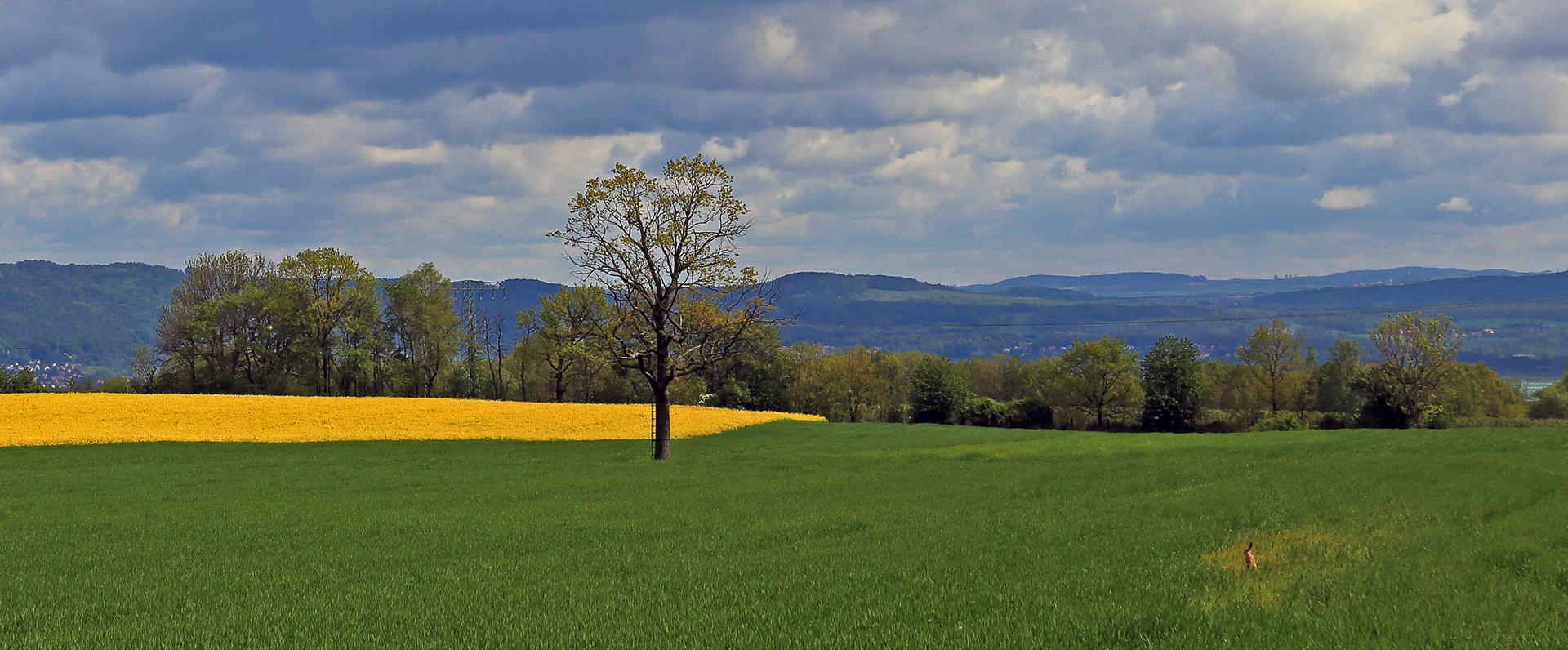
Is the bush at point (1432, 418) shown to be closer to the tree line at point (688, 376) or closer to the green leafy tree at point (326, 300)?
the tree line at point (688, 376)

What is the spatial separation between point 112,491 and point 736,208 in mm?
24457

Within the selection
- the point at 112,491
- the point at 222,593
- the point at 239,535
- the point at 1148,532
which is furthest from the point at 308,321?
the point at 1148,532

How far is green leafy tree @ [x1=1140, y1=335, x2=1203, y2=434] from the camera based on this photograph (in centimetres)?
9112

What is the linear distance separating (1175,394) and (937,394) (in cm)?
2379

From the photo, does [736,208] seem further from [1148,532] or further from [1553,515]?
[1553,515]

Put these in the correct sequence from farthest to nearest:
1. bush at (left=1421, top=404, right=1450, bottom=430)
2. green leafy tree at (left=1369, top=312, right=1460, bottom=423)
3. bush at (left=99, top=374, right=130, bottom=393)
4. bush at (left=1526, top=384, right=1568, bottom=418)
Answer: bush at (left=1526, top=384, right=1568, bottom=418), bush at (left=99, top=374, right=130, bottom=393), green leafy tree at (left=1369, top=312, right=1460, bottom=423), bush at (left=1421, top=404, right=1450, bottom=430)

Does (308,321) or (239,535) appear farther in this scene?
(308,321)

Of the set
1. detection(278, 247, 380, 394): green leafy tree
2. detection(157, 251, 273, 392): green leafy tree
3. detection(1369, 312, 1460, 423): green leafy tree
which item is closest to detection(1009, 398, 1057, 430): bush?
detection(1369, 312, 1460, 423): green leafy tree

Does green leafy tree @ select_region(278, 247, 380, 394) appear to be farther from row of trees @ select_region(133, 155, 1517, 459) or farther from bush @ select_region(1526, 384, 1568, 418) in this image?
bush @ select_region(1526, 384, 1568, 418)

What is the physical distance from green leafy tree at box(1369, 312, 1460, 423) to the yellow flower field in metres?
55.3

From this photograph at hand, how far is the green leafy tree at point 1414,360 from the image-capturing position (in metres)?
77.4

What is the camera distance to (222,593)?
46.3 ft

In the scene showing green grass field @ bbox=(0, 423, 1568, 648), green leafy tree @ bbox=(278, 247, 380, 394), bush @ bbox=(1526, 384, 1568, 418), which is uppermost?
green leafy tree @ bbox=(278, 247, 380, 394)

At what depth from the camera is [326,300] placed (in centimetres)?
8688
